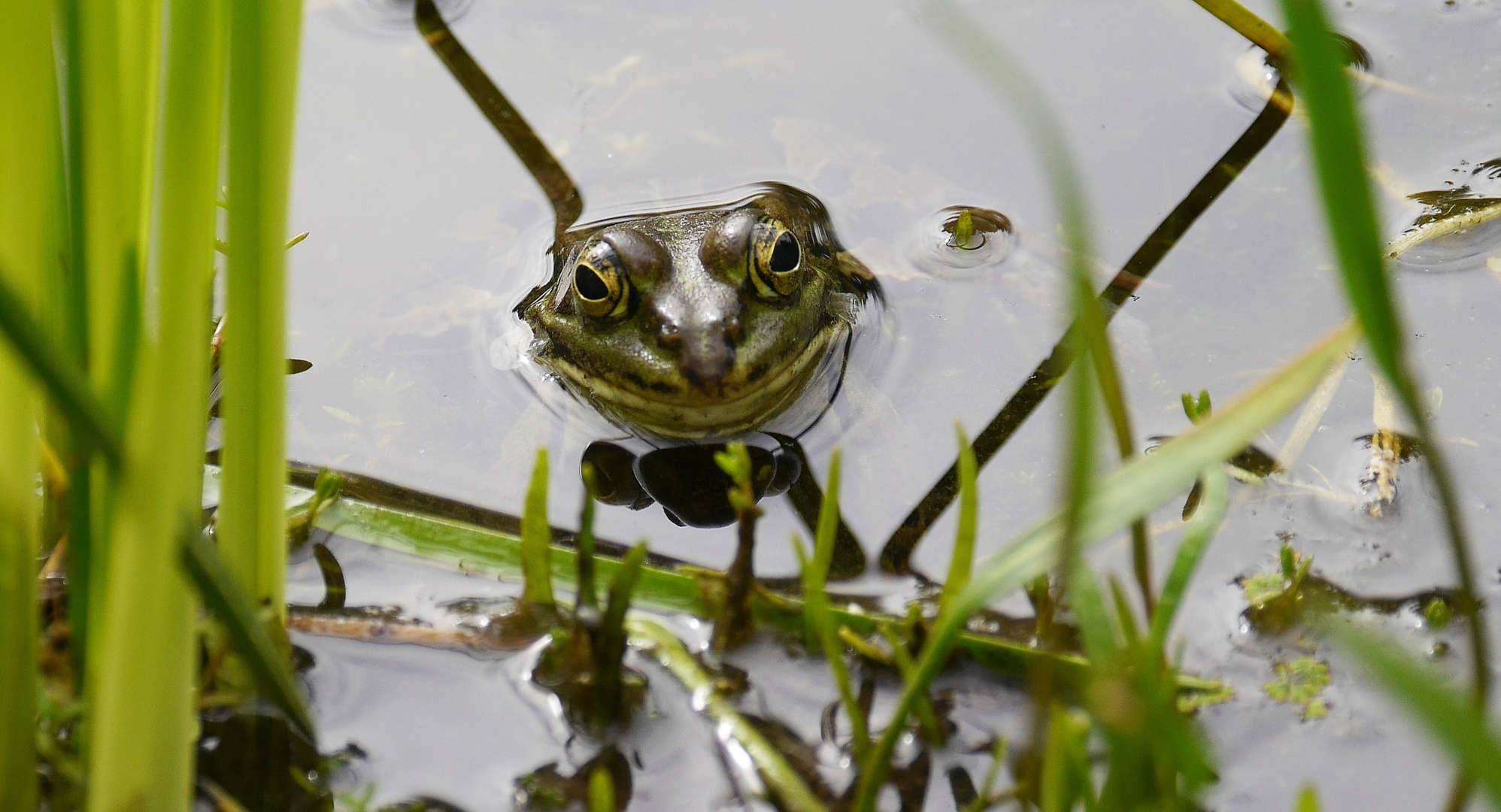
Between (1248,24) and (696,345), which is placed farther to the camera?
(1248,24)

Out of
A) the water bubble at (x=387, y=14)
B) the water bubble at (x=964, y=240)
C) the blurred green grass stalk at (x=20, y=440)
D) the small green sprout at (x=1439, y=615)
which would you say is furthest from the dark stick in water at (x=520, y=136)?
the small green sprout at (x=1439, y=615)

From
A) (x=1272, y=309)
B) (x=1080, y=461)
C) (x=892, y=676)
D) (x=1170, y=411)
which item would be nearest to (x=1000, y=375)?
(x=1170, y=411)

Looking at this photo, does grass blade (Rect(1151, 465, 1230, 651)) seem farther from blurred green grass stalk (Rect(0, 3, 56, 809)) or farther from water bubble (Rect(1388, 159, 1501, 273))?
water bubble (Rect(1388, 159, 1501, 273))

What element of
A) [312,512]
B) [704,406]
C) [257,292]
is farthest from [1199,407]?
[312,512]

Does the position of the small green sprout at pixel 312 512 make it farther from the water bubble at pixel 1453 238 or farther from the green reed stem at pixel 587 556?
the water bubble at pixel 1453 238

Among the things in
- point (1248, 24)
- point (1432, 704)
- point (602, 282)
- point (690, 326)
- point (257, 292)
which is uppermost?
point (1248, 24)

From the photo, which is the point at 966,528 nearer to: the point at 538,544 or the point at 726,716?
the point at 726,716
